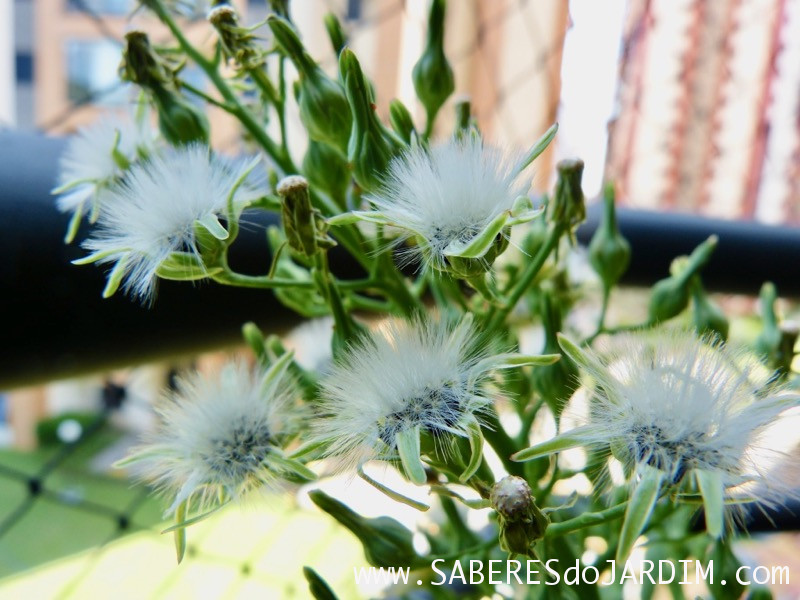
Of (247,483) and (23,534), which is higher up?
(247,483)

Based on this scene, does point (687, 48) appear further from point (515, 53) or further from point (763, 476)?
point (763, 476)

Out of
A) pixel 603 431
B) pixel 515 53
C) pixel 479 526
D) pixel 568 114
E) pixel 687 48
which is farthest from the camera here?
pixel 687 48

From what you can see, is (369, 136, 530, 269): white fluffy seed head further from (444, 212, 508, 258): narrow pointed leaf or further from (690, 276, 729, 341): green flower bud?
(690, 276, 729, 341): green flower bud

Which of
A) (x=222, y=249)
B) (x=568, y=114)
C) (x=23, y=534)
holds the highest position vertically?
(x=222, y=249)

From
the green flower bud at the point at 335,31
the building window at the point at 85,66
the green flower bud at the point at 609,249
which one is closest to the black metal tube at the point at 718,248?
the green flower bud at the point at 609,249

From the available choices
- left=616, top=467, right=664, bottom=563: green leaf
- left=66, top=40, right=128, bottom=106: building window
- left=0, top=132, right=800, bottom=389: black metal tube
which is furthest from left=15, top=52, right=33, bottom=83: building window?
left=616, top=467, right=664, bottom=563: green leaf

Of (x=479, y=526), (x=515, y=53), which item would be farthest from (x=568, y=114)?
(x=479, y=526)
